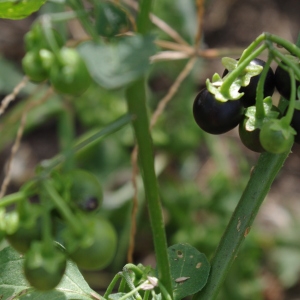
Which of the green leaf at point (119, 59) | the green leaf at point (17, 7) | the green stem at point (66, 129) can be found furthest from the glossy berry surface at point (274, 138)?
the green stem at point (66, 129)

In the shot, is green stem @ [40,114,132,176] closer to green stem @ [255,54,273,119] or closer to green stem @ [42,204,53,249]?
green stem @ [42,204,53,249]

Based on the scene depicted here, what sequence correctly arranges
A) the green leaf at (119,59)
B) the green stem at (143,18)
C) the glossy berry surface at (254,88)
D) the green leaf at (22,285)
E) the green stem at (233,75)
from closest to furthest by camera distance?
1. the green leaf at (119,59)
2. the green stem at (143,18)
3. the green stem at (233,75)
4. the glossy berry surface at (254,88)
5. the green leaf at (22,285)

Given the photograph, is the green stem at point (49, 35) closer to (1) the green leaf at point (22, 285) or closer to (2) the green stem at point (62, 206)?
(2) the green stem at point (62, 206)

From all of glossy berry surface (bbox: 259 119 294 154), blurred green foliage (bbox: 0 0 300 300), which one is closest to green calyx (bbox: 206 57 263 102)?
glossy berry surface (bbox: 259 119 294 154)

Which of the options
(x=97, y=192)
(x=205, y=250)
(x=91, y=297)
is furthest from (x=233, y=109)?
(x=205, y=250)

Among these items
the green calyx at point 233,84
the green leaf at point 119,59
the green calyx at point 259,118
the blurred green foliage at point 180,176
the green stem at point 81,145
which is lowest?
the blurred green foliage at point 180,176

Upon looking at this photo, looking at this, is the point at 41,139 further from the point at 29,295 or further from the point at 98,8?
the point at 98,8
